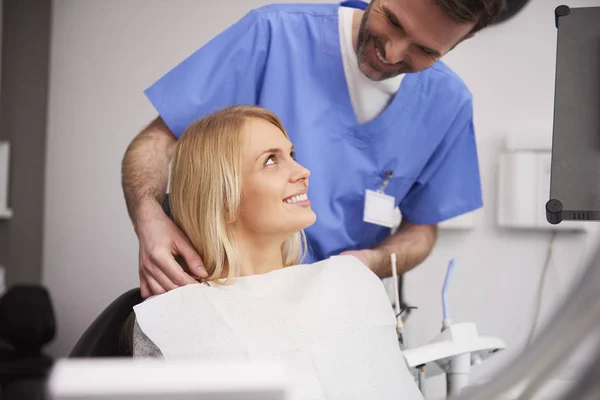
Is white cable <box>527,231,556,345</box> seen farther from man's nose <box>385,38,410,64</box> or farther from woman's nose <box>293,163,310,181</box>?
woman's nose <box>293,163,310,181</box>

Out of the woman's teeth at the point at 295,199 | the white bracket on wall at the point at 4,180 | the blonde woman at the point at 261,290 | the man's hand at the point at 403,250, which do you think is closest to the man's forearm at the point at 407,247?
the man's hand at the point at 403,250

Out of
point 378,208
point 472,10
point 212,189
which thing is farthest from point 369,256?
point 472,10

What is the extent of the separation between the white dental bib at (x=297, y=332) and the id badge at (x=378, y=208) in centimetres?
29

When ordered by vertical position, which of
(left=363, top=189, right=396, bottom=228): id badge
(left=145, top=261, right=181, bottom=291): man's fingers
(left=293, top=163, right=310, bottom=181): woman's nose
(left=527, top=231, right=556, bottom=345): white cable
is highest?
(left=293, top=163, right=310, bottom=181): woman's nose

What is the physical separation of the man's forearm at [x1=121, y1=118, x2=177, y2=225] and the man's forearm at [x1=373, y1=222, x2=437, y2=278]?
0.49 metres

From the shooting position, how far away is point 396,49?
→ 1.29 metres

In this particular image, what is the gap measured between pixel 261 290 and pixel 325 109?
18.3 inches

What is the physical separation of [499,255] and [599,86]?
754mm

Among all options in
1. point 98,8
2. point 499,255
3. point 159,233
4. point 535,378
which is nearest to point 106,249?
point 159,233

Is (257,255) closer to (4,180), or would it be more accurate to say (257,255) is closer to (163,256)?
(163,256)

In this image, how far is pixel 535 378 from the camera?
0.29 m

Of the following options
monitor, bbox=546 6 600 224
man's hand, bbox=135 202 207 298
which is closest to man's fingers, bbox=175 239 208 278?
man's hand, bbox=135 202 207 298

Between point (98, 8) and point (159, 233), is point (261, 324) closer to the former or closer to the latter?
point (159, 233)

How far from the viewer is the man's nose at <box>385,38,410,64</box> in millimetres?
1282
